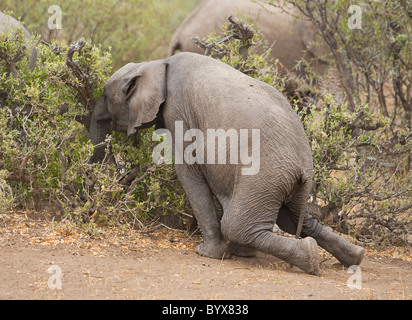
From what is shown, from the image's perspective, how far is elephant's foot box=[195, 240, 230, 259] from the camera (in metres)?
5.80

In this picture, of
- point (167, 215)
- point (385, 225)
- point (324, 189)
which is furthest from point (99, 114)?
point (385, 225)

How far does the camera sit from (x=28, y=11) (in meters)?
11.8

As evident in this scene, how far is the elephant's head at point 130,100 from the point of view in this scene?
598 cm

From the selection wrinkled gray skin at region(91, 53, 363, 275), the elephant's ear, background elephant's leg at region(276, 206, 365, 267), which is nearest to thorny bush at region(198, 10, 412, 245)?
background elephant's leg at region(276, 206, 365, 267)

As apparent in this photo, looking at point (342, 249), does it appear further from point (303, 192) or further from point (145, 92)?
point (145, 92)

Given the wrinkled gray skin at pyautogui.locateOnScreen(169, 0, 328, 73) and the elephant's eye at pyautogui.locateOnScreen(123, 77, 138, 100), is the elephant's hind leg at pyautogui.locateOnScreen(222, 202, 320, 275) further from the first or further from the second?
the wrinkled gray skin at pyautogui.locateOnScreen(169, 0, 328, 73)

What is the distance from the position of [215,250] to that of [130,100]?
1.53 metres

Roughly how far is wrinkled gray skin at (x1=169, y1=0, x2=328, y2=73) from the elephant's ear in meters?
5.50

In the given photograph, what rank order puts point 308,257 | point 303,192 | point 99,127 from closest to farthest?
point 308,257 < point 303,192 < point 99,127

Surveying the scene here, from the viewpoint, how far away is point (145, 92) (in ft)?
19.7

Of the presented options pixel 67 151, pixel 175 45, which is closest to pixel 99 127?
pixel 67 151

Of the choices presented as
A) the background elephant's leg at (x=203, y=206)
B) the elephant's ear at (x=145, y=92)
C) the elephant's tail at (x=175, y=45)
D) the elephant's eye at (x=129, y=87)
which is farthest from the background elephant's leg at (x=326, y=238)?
the elephant's tail at (x=175, y=45)

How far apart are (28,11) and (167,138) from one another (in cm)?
667

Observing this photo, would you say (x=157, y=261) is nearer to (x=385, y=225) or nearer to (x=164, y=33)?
(x=385, y=225)
